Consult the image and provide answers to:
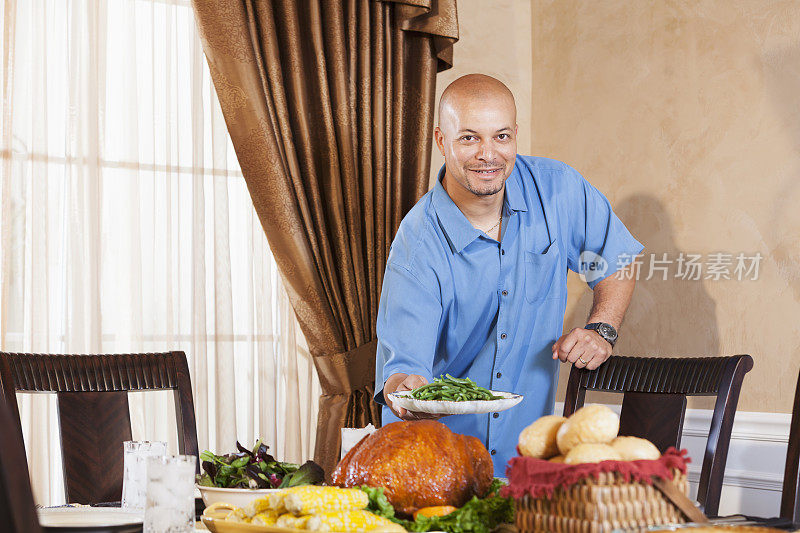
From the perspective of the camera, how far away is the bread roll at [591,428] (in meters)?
0.93

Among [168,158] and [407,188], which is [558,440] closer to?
[168,158]

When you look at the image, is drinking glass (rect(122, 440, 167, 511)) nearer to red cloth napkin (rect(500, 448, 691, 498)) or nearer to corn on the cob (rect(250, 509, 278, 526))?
corn on the cob (rect(250, 509, 278, 526))

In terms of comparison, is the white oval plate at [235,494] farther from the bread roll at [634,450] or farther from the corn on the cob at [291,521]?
the bread roll at [634,450]

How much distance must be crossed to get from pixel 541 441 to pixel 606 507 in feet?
0.48

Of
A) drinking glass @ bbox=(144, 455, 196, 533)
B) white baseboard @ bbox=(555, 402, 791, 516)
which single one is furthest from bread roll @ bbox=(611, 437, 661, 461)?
white baseboard @ bbox=(555, 402, 791, 516)

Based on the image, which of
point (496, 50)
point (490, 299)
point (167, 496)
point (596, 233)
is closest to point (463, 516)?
point (167, 496)

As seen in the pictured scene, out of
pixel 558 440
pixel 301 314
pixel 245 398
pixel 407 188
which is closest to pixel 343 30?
pixel 407 188

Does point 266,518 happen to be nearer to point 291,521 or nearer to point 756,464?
point 291,521

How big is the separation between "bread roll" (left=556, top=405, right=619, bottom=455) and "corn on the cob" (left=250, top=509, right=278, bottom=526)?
0.38 m

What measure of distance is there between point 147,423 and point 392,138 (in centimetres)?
148

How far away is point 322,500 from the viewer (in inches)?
41.2

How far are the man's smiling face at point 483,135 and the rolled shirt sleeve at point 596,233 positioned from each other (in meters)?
0.29

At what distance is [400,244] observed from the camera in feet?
8.54

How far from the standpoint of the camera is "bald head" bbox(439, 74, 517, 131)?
2.48m
